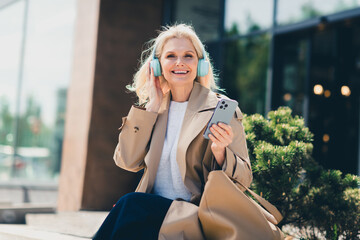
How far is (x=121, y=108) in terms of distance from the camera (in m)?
6.87

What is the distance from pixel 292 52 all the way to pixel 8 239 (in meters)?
4.69

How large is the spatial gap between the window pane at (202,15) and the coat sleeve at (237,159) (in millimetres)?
5026

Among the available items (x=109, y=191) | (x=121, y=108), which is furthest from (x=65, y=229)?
(x=121, y=108)

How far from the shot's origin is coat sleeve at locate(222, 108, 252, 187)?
7.28 feet

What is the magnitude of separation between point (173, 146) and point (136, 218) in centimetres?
53

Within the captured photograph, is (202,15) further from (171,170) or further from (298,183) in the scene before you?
(171,170)

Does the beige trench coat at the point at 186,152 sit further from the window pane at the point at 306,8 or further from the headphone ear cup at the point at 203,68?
the window pane at the point at 306,8

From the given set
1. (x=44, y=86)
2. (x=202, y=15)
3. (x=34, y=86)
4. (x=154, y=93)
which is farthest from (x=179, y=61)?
(x=34, y=86)

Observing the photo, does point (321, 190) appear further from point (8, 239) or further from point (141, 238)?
point (8, 239)

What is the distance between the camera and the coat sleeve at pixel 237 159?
2.22m

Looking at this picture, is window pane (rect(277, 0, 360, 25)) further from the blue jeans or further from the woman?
the blue jeans

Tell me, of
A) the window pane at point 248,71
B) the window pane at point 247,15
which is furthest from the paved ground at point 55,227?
the window pane at point 247,15

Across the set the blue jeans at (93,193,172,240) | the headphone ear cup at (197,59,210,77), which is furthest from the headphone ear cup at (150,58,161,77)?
the blue jeans at (93,193,172,240)

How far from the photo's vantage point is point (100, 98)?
6730mm
